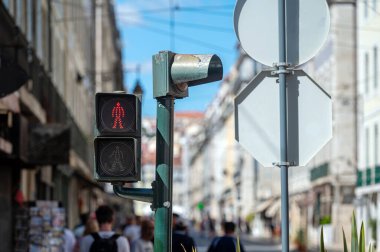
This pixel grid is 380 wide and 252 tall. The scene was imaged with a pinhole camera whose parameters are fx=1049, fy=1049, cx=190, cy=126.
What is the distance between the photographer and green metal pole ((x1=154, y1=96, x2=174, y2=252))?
7387mm

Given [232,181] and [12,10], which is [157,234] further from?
[232,181]

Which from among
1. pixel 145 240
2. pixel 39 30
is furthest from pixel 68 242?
pixel 39 30

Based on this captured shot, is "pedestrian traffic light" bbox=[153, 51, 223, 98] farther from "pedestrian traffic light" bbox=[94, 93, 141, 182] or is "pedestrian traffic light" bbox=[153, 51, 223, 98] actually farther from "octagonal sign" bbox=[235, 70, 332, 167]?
"octagonal sign" bbox=[235, 70, 332, 167]

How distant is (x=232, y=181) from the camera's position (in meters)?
116

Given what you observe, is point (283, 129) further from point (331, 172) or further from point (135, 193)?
point (331, 172)

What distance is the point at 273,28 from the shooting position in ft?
22.1

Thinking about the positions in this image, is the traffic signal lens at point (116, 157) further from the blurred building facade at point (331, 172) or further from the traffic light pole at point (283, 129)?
the blurred building facade at point (331, 172)

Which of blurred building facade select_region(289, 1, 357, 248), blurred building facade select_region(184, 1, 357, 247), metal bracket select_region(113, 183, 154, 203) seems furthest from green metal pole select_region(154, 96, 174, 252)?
blurred building facade select_region(289, 1, 357, 248)

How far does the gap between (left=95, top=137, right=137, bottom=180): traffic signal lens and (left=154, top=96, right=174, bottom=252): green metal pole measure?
7.7 inches

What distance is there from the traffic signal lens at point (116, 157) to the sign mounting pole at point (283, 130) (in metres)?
1.23

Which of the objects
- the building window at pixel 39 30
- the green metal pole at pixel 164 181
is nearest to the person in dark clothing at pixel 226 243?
the green metal pole at pixel 164 181

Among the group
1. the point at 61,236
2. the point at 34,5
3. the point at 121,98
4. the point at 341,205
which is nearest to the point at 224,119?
the point at 341,205

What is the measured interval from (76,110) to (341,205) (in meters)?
19.5

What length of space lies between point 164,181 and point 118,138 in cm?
44
